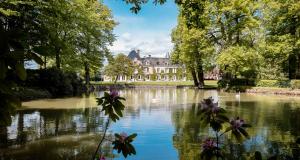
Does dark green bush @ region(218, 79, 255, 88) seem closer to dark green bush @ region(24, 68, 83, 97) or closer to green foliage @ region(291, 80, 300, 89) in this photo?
green foliage @ region(291, 80, 300, 89)

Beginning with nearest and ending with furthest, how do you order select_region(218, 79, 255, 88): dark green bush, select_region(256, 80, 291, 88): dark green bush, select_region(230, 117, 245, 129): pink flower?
select_region(230, 117, 245, 129): pink flower, select_region(256, 80, 291, 88): dark green bush, select_region(218, 79, 255, 88): dark green bush

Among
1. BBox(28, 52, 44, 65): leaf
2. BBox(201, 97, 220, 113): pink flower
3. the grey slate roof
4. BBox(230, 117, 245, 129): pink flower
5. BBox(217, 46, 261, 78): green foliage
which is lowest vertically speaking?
BBox(230, 117, 245, 129): pink flower

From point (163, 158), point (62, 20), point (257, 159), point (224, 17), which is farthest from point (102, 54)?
point (257, 159)

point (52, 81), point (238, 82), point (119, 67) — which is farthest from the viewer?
point (119, 67)

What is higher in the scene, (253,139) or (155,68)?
(155,68)

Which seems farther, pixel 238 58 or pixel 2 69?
pixel 238 58

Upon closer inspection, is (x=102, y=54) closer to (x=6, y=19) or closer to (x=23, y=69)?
(x=6, y=19)

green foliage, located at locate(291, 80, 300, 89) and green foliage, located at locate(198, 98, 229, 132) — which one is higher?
green foliage, located at locate(291, 80, 300, 89)

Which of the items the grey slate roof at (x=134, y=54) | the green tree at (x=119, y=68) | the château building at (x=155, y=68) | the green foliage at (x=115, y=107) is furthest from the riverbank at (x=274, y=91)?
the grey slate roof at (x=134, y=54)

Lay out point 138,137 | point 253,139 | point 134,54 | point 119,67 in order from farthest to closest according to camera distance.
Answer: point 134,54 < point 119,67 < point 138,137 < point 253,139

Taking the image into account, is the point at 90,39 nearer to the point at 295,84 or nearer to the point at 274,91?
the point at 274,91

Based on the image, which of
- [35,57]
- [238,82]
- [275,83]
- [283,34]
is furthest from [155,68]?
[35,57]

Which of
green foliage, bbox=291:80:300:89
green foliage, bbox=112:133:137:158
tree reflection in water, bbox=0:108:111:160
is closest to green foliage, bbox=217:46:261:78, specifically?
green foliage, bbox=291:80:300:89

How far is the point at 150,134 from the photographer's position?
11.1 m
